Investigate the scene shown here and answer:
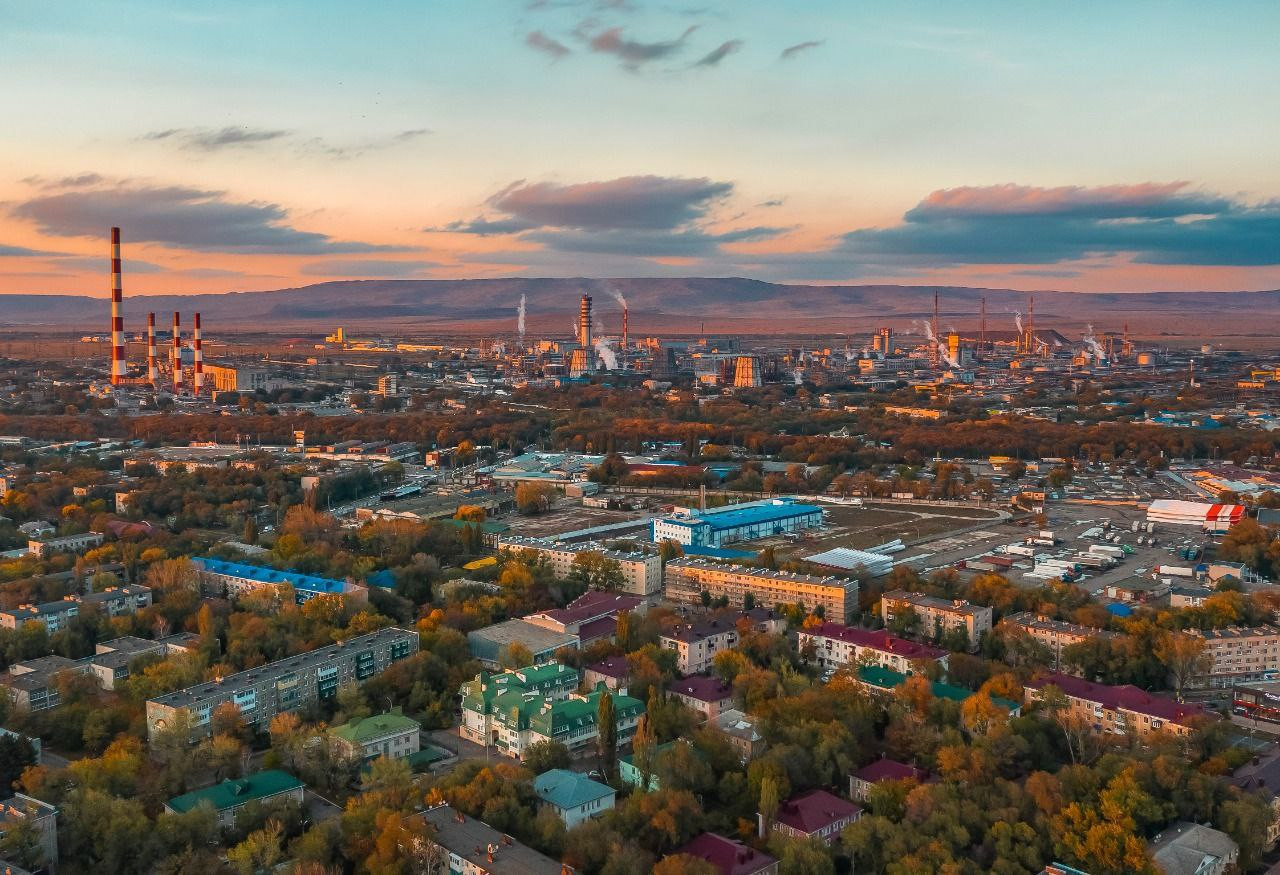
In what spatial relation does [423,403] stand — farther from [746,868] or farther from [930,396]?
[746,868]

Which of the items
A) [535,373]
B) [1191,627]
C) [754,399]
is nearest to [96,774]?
[1191,627]

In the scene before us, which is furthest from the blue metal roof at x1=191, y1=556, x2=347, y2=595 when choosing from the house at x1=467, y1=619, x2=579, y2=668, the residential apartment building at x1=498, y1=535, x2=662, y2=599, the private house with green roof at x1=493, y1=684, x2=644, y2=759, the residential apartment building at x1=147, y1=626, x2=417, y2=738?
the private house with green roof at x1=493, y1=684, x2=644, y2=759

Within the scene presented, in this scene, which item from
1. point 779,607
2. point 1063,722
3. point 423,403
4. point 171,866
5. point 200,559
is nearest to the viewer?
point 171,866

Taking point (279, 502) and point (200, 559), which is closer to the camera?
point (200, 559)

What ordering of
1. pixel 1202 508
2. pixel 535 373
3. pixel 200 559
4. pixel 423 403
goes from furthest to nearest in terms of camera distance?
pixel 535 373, pixel 423 403, pixel 1202 508, pixel 200 559

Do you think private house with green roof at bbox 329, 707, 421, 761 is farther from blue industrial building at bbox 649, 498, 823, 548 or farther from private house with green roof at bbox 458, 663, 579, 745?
blue industrial building at bbox 649, 498, 823, 548

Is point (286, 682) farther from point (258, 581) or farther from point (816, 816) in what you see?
point (816, 816)
